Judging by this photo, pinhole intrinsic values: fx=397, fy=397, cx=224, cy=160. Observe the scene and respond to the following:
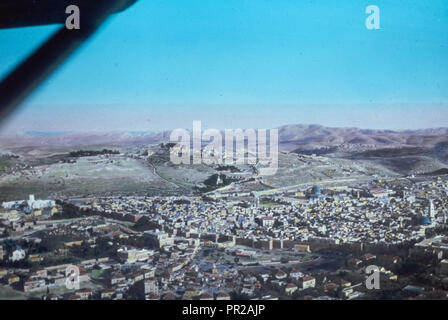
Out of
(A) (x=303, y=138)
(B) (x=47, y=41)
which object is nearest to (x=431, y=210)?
(A) (x=303, y=138)

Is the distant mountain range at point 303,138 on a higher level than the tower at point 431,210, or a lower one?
higher

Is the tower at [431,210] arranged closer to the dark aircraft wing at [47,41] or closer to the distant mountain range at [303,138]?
the distant mountain range at [303,138]

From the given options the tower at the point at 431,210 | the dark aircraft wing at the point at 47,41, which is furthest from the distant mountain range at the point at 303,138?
the tower at the point at 431,210

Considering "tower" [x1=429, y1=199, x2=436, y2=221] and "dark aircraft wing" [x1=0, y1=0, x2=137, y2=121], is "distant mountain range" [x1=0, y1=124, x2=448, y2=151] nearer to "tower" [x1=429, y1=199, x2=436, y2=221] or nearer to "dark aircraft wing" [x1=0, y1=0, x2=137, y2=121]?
"dark aircraft wing" [x1=0, y1=0, x2=137, y2=121]

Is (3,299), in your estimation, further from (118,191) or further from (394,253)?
(394,253)

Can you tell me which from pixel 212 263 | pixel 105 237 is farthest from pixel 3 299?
pixel 212 263

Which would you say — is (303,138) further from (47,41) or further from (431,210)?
(47,41)

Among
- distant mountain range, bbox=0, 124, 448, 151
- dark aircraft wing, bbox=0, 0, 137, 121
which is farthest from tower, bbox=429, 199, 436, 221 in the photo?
dark aircraft wing, bbox=0, 0, 137, 121
